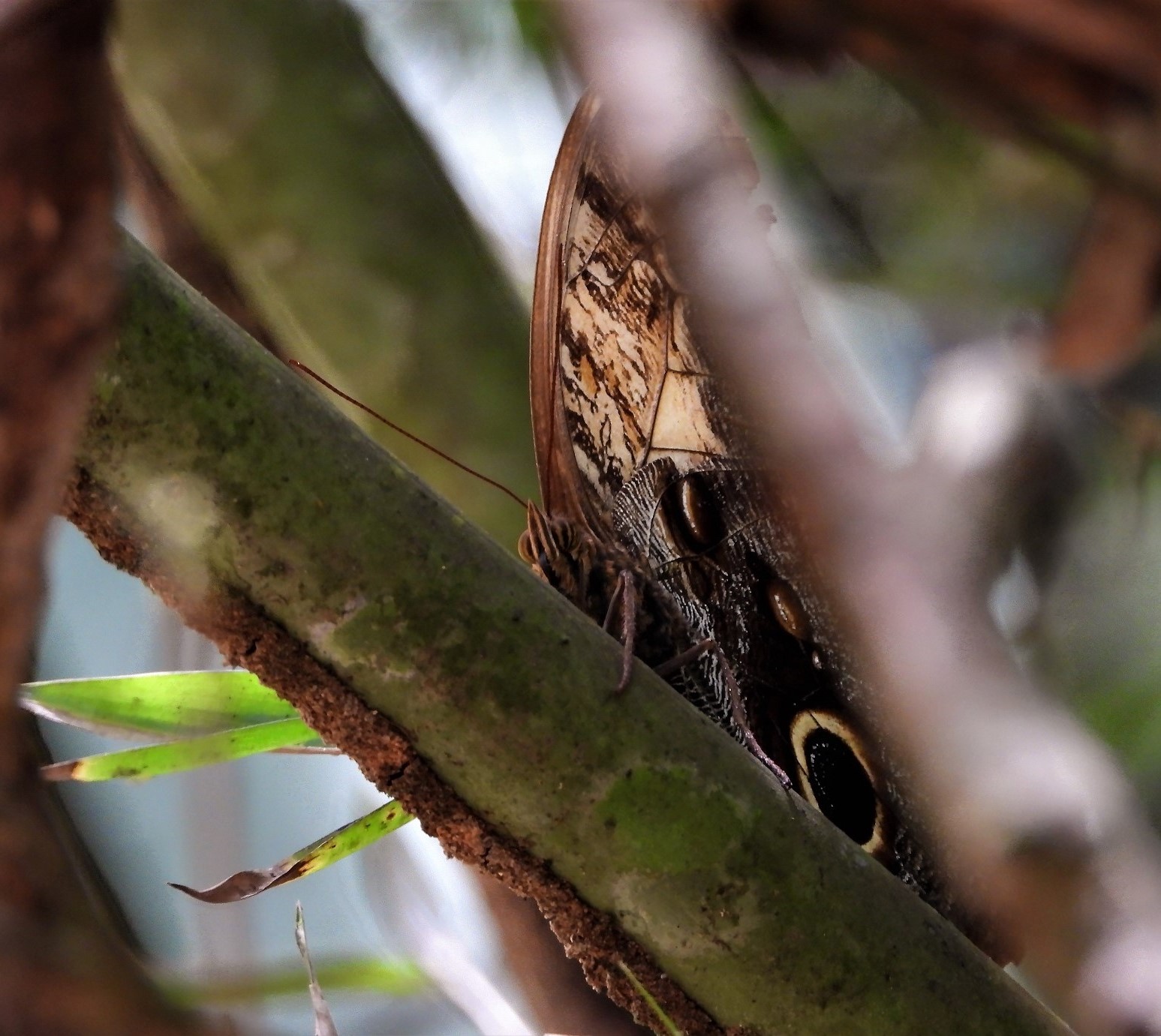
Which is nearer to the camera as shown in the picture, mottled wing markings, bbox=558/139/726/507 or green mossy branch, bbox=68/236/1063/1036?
green mossy branch, bbox=68/236/1063/1036

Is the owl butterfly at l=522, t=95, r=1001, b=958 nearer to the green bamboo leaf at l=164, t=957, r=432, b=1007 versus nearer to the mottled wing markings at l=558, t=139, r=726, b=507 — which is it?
the mottled wing markings at l=558, t=139, r=726, b=507

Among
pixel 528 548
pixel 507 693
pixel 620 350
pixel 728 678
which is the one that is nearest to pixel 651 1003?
pixel 507 693

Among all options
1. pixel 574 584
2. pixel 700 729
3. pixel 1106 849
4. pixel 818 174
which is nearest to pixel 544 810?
pixel 700 729

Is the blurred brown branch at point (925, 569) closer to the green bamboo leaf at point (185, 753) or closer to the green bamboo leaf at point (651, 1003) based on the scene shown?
the green bamboo leaf at point (651, 1003)

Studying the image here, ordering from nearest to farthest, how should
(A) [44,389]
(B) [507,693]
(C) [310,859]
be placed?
1. (A) [44,389]
2. (B) [507,693]
3. (C) [310,859]

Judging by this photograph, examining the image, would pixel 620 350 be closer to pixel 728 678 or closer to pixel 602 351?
pixel 602 351

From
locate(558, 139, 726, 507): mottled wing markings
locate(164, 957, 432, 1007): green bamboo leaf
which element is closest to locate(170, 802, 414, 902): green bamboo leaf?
locate(164, 957, 432, 1007): green bamboo leaf
